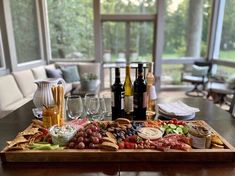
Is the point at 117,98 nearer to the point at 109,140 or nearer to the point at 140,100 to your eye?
the point at 140,100

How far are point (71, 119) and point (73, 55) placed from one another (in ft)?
14.6

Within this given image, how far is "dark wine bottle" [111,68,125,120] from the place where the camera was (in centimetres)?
128

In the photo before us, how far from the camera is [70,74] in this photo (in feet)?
15.4

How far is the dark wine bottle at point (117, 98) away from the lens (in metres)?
1.28

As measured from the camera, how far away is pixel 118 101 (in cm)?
130

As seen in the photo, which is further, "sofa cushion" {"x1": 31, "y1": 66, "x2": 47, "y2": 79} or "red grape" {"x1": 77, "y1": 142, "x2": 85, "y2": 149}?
"sofa cushion" {"x1": 31, "y1": 66, "x2": 47, "y2": 79}

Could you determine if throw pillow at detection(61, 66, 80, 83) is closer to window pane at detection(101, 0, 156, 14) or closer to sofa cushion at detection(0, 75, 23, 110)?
sofa cushion at detection(0, 75, 23, 110)

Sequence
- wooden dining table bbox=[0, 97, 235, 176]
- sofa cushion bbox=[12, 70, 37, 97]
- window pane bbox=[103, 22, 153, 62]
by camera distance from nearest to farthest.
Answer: wooden dining table bbox=[0, 97, 235, 176] < sofa cushion bbox=[12, 70, 37, 97] < window pane bbox=[103, 22, 153, 62]

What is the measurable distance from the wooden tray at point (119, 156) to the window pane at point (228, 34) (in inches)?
182

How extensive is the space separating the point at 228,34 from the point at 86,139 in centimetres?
508

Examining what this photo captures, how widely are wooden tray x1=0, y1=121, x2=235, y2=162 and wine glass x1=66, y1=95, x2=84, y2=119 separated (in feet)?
1.44

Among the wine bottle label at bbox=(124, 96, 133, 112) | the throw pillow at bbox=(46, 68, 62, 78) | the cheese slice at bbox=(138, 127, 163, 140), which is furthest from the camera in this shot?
the throw pillow at bbox=(46, 68, 62, 78)

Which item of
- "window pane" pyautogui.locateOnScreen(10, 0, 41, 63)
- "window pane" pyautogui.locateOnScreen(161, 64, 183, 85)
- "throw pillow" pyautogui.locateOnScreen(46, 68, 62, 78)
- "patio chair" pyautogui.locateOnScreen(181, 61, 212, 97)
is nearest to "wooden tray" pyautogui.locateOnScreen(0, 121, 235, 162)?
"throw pillow" pyautogui.locateOnScreen(46, 68, 62, 78)

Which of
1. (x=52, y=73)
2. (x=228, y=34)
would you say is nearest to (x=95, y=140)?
(x=52, y=73)
